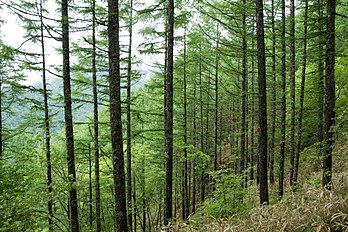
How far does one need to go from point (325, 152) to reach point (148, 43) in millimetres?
7714

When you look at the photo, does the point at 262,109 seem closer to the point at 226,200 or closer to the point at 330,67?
the point at 330,67

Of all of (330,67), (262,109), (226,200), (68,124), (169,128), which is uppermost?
(330,67)

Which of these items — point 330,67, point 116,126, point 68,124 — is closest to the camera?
point 116,126

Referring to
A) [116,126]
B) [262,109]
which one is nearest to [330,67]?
[262,109]

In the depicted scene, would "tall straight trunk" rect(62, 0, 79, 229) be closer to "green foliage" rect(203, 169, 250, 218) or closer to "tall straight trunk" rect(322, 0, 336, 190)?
"green foliage" rect(203, 169, 250, 218)

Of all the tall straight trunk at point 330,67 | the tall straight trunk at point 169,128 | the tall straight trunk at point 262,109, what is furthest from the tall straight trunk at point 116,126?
the tall straight trunk at point 330,67

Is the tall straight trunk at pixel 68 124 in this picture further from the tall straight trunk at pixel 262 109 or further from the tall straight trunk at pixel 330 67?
the tall straight trunk at pixel 330 67

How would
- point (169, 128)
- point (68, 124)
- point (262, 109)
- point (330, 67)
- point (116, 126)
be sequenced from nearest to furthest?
point (116, 126) < point (330, 67) < point (262, 109) < point (68, 124) < point (169, 128)

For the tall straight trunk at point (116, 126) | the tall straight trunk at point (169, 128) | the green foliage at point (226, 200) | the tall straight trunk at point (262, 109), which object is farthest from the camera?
the tall straight trunk at point (169, 128)

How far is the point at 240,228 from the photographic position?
12.8ft

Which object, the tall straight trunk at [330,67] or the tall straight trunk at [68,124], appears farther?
the tall straight trunk at [68,124]

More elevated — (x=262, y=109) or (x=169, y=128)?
(x=262, y=109)

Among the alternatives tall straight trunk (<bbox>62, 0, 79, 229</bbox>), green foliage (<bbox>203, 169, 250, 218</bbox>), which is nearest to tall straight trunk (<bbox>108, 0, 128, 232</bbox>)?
tall straight trunk (<bbox>62, 0, 79, 229</bbox>)

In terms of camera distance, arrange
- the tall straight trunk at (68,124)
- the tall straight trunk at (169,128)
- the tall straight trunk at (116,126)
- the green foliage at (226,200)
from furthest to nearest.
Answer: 1. the tall straight trunk at (169,128)
2. the green foliage at (226,200)
3. the tall straight trunk at (68,124)
4. the tall straight trunk at (116,126)
